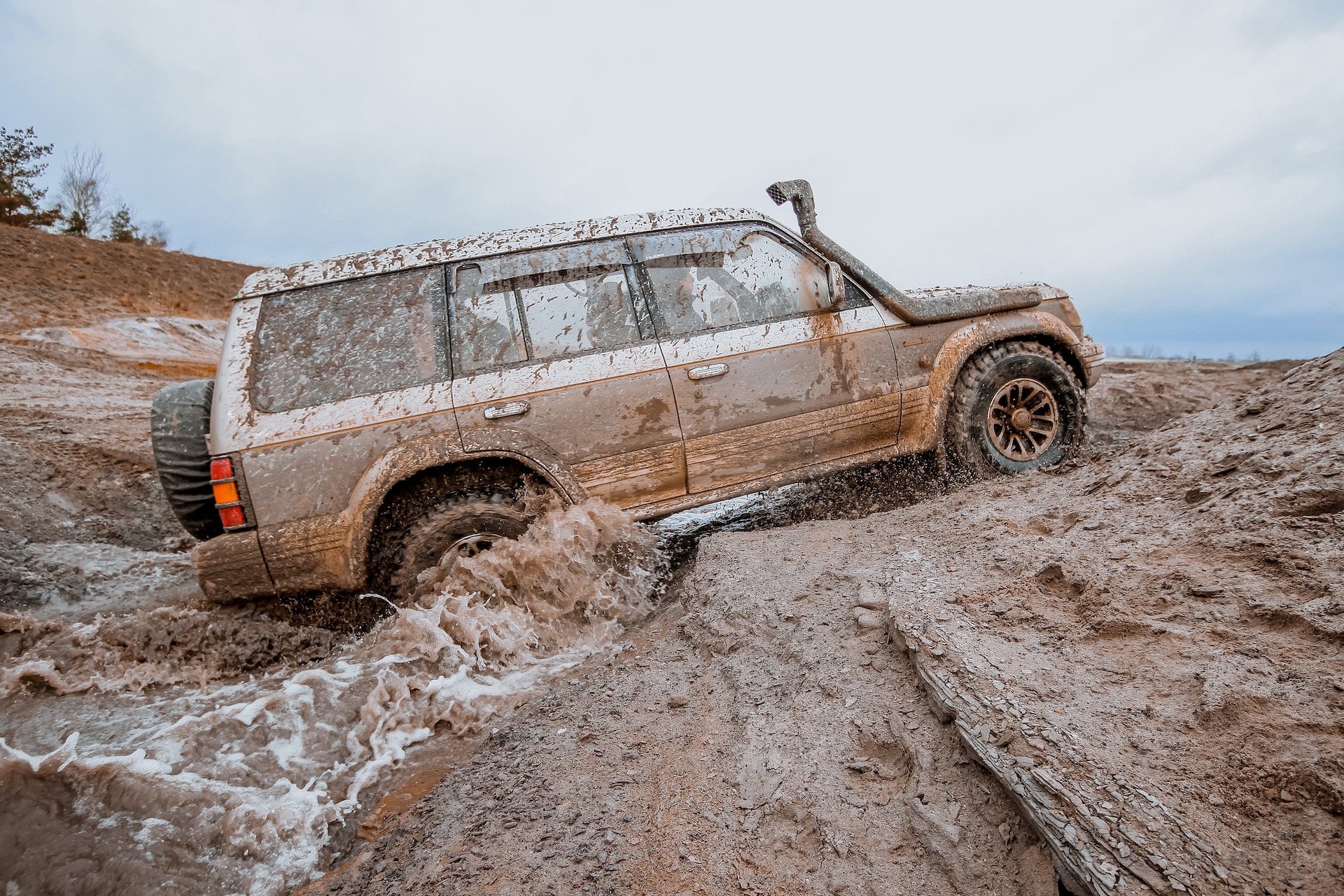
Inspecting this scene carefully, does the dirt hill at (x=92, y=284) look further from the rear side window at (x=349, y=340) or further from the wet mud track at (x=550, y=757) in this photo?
the wet mud track at (x=550, y=757)

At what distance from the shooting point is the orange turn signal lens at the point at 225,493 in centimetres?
343

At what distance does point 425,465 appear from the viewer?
11.6 feet

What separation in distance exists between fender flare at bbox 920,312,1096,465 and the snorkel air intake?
84 mm

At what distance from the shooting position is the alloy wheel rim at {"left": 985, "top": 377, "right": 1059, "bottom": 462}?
174 inches

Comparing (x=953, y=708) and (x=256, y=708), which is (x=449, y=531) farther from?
(x=953, y=708)

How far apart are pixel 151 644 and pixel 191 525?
0.60m

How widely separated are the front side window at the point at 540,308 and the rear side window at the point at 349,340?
0.14 m

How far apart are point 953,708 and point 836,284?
257 cm

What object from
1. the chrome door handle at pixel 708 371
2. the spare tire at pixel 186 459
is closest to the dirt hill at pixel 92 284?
the spare tire at pixel 186 459

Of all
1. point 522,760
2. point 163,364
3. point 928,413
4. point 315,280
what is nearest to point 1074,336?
point 928,413

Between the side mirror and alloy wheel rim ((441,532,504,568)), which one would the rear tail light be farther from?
the side mirror

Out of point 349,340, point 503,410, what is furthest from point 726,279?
point 349,340

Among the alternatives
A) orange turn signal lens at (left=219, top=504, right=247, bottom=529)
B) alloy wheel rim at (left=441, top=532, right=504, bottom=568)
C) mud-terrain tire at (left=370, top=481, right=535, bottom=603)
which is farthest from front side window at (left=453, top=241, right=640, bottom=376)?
orange turn signal lens at (left=219, top=504, right=247, bottom=529)

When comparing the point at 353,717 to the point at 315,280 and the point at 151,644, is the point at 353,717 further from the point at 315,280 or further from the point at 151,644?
the point at 315,280
